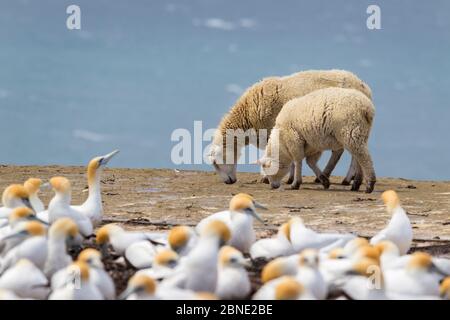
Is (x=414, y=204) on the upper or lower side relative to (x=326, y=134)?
lower

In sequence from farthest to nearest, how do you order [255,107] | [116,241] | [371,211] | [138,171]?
[138,171]
[255,107]
[371,211]
[116,241]

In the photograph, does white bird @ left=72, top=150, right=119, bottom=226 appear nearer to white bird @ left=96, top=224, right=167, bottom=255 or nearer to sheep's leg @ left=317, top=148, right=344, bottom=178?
white bird @ left=96, top=224, right=167, bottom=255

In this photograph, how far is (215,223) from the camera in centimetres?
613

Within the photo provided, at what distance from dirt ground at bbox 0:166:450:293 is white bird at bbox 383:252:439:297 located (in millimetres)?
1113

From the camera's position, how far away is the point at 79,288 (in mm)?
5719

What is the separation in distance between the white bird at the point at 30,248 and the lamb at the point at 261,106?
12867 mm

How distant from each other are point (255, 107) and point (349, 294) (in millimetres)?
13793

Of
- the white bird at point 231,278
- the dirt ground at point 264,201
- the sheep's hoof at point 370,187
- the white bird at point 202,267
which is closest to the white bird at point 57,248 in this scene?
the white bird at point 202,267

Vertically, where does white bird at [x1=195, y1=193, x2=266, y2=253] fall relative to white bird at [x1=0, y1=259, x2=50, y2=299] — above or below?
above

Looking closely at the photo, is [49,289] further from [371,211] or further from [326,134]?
[326,134]

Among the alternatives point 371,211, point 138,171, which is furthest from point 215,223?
point 138,171

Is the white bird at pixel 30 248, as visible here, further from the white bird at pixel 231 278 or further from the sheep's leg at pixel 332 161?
the sheep's leg at pixel 332 161

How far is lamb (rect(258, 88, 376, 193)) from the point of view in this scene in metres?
15.8

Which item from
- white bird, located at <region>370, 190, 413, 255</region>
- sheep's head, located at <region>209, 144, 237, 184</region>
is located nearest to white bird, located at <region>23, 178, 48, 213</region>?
white bird, located at <region>370, 190, 413, 255</region>
